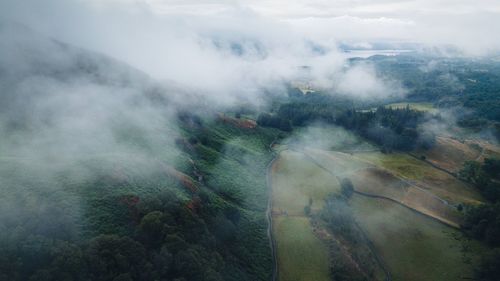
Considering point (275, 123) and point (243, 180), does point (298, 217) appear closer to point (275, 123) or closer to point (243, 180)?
point (243, 180)

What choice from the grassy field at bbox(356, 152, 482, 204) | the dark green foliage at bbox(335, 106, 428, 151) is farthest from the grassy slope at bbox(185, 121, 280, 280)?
the grassy field at bbox(356, 152, 482, 204)

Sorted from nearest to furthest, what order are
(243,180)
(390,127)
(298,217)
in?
(298,217), (243,180), (390,127)

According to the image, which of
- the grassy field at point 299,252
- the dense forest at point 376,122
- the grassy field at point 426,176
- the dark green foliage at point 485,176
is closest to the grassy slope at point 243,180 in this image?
the grassy field at point 299,252

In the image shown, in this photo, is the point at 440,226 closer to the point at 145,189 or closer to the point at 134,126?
the point at 145,189

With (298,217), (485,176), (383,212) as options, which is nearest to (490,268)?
(383,212)

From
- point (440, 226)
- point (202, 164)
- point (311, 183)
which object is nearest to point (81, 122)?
point (202, 164)

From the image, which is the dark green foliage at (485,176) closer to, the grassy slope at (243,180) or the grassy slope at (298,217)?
the grassy slope at (298,217)

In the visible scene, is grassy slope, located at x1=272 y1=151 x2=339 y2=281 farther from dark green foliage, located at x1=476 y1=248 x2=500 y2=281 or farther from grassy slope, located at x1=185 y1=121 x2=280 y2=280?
dark green foliage, located at x1=476 y1=248 x2=500 y2=281
